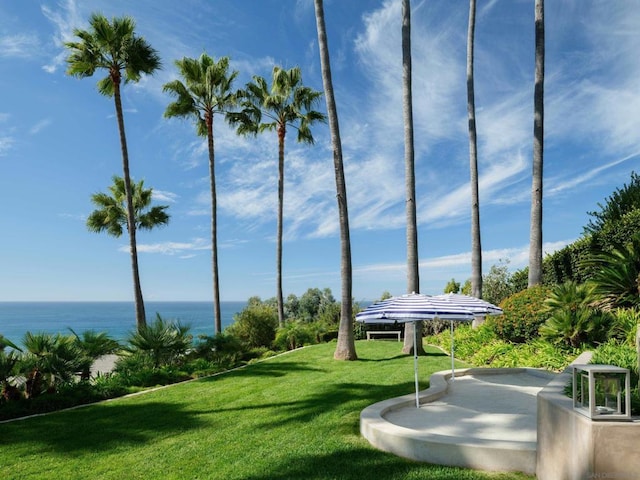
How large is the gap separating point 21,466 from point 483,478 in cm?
587

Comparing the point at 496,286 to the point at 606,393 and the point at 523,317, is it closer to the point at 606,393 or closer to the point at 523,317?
the point at 523,317

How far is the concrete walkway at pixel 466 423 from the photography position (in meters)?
4.73

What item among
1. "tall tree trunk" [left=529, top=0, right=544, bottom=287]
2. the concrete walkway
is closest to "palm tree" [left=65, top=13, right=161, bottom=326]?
the concrete walkway

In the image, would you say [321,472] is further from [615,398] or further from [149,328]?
[149,328]

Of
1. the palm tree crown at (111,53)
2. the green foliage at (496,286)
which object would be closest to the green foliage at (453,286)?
the green foliage at (496,286)

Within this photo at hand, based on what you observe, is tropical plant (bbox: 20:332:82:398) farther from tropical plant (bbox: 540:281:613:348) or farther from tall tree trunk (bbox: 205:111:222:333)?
tropical plant (bbox: 540:281:613:348)

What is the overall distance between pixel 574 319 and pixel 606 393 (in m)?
7.41

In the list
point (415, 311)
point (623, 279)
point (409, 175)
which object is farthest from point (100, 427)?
point (623, 279)

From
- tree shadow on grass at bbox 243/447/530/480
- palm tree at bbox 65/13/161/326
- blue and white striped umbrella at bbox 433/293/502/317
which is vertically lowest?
tree shadow on grass at bbox 243/447/530/480

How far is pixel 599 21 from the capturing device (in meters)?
17.8

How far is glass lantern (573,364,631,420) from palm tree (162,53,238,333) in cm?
1805

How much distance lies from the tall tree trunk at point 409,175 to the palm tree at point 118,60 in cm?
966

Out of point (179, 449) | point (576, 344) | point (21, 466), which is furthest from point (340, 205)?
point (21, 466)

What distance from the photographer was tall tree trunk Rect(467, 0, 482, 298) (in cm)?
1741
